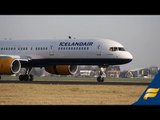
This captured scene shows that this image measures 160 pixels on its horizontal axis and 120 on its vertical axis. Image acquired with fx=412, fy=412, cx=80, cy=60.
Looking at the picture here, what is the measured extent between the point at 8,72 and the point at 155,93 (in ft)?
95.6

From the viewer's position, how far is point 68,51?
39.4 meters

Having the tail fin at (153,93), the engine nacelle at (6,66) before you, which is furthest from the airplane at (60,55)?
the tail fin at (153,93)

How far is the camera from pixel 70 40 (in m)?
39.9

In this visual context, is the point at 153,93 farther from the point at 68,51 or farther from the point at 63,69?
the point at 63,69

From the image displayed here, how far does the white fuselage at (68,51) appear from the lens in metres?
38.0

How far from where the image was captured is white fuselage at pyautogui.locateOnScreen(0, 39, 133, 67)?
125ft

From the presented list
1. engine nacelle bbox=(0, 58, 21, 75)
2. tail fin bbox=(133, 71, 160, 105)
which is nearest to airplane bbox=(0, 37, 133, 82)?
engine nacelle bbox=(0, 58, 21, 75)

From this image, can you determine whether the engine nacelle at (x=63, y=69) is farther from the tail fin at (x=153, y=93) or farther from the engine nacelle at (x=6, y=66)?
the tail fin at (x=153, y=93)

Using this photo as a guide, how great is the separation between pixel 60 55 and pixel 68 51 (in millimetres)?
946

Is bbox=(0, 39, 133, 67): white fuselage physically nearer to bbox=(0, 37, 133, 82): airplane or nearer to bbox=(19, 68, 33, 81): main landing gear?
bbox=(0, 37, 133, 82): airplane

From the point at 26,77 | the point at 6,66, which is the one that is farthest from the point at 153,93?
the point at 26,77

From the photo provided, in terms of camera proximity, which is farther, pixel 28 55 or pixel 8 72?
pixel 28 55
